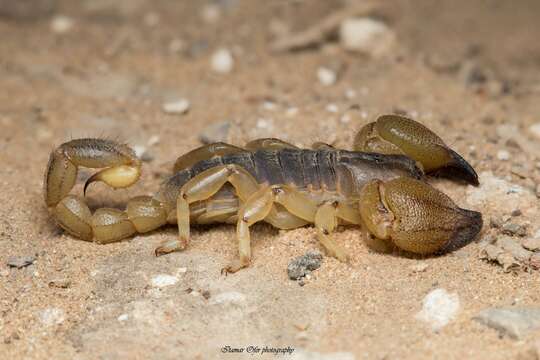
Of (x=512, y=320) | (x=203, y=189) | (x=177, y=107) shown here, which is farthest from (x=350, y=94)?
(x=512, y=320)

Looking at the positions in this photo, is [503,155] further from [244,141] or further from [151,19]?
[151,19]

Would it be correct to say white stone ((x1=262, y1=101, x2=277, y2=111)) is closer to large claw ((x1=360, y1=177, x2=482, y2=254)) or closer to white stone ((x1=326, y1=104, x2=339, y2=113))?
white stone ((x1=326, y1=104, x2=339, y2=113))

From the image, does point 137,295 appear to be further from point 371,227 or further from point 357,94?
point 357,94

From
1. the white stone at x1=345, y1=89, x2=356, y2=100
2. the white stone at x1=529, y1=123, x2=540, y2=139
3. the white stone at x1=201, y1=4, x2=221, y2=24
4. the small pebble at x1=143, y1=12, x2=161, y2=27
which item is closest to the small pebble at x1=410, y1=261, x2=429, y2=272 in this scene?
the white stone at x1=529, y1=123, x2=540, y2=139

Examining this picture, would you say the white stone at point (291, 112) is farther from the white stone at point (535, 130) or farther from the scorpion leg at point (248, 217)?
the white stone at point (535, 130)

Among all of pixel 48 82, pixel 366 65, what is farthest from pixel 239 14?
pixel 48 82
